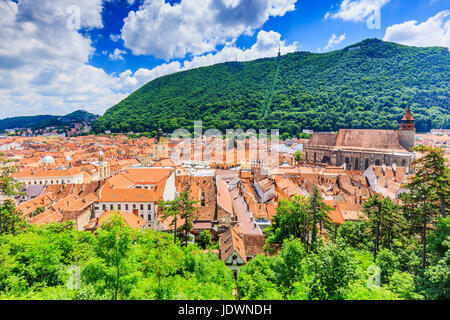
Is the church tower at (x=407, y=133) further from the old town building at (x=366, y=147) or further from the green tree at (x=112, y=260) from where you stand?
the green tree at (x=112, y=260)

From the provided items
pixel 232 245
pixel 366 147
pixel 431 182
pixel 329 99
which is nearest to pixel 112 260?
pixel 232 245

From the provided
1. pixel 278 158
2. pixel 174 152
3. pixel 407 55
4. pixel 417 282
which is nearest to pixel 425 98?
pixel 407 55

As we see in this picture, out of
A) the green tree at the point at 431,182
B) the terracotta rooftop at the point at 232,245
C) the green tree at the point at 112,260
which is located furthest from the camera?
the terracotta rooftop at the point at 232,245

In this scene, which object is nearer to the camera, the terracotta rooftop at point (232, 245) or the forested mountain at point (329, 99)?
the terracotta rooftop at point (232, 245)

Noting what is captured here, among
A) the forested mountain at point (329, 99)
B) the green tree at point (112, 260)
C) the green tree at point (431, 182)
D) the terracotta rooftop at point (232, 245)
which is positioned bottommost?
the terracotta rooftop at point (232, 245)

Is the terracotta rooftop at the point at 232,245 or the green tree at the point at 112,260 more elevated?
the green tree at the point at 112,260

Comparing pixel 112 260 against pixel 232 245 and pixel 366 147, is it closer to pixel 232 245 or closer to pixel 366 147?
pixel 232 245

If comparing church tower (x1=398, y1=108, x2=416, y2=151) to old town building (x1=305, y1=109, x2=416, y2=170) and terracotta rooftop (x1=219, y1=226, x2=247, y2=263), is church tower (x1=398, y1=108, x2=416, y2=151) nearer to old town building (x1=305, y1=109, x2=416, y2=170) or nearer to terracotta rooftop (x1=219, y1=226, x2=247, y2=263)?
old town building (x1=305, y1=109, x2=416, y2=170)

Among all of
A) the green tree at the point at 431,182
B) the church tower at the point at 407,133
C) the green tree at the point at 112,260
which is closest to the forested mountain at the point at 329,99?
the church tower at the point at 407,133
